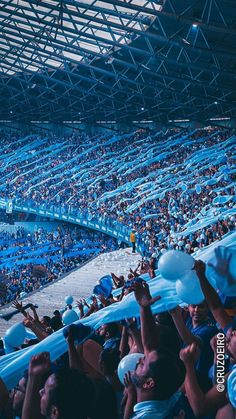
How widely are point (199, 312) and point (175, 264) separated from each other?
67 centimetres

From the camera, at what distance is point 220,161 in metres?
27.9

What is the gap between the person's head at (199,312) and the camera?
372cm

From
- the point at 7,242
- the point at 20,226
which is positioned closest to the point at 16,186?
the point at 20,226

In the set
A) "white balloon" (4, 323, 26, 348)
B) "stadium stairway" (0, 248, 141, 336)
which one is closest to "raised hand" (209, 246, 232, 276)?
"white balloon" (4, 323, 26, 348)

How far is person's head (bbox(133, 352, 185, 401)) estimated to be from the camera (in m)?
2.54

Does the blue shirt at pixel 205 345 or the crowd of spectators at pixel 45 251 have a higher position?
the blue shirt at pixel 205 345

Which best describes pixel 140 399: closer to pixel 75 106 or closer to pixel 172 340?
pixel 172 340

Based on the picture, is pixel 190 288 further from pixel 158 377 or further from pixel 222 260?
pixel 158 377

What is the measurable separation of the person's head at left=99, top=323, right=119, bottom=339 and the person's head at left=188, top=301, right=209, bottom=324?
1.21m

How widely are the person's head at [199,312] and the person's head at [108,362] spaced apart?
0.58 m

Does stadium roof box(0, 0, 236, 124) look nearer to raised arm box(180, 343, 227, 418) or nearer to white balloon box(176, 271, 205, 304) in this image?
white balloon box(176, 271, 205, 304)

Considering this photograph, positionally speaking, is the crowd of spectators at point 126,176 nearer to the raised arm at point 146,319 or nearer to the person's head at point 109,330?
the person's head at point 109,330

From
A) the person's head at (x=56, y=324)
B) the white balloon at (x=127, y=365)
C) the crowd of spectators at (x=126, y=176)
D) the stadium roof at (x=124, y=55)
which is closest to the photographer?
the white balloon at (x=127, y=365)

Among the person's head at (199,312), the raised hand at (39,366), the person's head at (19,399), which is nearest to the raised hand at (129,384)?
the raised hand at (39,366)
